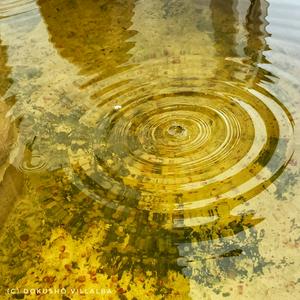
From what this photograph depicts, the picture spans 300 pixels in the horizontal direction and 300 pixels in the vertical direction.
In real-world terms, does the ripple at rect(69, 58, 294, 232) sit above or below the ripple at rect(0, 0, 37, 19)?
below

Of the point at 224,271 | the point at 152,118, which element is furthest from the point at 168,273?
the point at 152,118

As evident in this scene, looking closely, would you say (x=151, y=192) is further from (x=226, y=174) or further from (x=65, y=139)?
(x=65, y=139)

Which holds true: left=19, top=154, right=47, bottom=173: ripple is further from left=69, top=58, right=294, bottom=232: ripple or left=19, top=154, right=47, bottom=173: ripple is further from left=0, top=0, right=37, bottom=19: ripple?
left=0, top=0, right=37, bottom=19: ripple

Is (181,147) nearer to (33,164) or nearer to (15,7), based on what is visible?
(33,164)

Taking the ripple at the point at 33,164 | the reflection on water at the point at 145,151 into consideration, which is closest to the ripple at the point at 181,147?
the reflection on water at the point at 145,151

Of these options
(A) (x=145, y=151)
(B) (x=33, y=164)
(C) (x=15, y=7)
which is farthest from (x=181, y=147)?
(C) (x=15, y=7)

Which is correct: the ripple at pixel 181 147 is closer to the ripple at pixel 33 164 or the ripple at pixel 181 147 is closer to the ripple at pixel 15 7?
the ripple at pixel 33 164

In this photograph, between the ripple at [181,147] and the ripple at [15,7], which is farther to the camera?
the ripple at [15,7]

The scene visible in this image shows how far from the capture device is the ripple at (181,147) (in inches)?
91.2

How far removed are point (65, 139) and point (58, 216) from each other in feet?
2.03

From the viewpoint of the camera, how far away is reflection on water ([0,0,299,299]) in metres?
2.05

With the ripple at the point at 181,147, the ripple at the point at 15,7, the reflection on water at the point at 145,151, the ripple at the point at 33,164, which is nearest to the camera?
the reflection on water at the point at 145,151

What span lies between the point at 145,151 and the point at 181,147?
0.23m

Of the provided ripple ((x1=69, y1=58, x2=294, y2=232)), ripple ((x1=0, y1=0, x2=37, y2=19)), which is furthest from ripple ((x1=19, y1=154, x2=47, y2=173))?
ripple ((x1=0, y1=0, x2=37, y2=19))
